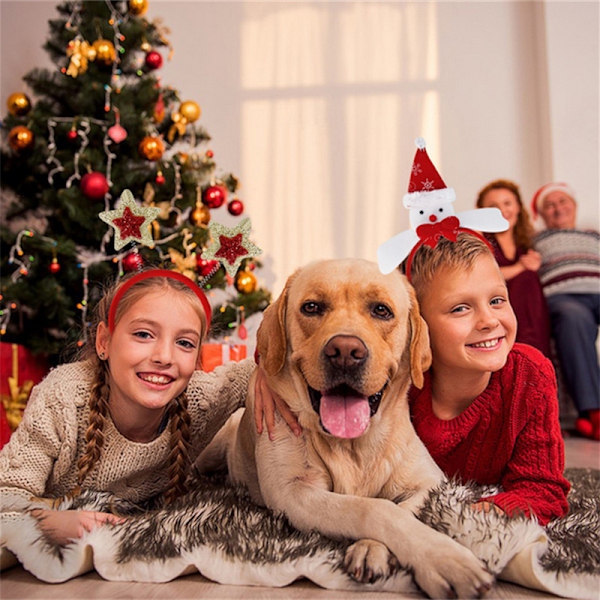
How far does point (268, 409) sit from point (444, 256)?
725 millimetres

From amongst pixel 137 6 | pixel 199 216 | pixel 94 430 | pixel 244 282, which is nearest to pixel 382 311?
pixel 94 430

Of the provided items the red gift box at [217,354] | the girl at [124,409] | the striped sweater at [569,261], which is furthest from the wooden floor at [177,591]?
the striped sweater at [569,261]

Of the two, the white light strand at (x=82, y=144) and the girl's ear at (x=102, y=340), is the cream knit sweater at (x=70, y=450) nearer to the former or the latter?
the girl's ear at (x=102, y=340)

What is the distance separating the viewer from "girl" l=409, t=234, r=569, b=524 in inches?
65.7

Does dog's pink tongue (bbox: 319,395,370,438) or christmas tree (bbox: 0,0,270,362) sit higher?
christmas tree (bbox: 0,0,270,362)

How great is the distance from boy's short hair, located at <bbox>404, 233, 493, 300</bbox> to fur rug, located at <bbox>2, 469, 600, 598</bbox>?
66 cm

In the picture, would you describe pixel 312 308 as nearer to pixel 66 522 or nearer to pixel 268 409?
pixel 268 409

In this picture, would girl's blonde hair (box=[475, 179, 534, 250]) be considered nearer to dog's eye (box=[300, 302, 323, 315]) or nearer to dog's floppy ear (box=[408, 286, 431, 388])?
dog's floppy ear (box=[408, 286, 431, 388])

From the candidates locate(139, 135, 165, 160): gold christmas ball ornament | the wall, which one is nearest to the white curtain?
the wall

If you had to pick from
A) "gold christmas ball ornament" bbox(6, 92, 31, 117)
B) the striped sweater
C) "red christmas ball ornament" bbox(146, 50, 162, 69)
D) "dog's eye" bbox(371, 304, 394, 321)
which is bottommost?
"dog's eye" bbox(371, 304, 394, 321)

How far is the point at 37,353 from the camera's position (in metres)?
3.65

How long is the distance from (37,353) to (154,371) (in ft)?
7.49

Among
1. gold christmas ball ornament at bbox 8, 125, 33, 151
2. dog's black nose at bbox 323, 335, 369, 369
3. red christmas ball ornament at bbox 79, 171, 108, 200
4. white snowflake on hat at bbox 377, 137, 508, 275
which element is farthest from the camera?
gold christmas ball ornament at bbox 8, 125, 33, 151

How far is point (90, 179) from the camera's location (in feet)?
11.1
